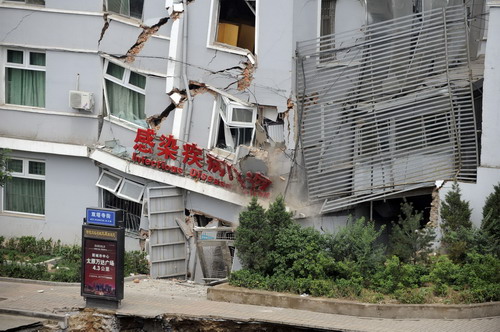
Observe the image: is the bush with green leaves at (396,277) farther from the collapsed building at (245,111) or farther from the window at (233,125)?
the window at (233,125)

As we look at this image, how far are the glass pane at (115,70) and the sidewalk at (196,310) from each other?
5433mm

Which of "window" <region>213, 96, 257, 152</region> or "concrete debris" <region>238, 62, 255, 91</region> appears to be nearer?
"concrete debris" <region>238, 62, 255, 91</region>

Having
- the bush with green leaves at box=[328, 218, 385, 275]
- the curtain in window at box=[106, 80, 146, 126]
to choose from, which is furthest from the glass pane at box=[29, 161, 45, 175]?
the bush with green leaves at box=[328, 218, 385, 275]

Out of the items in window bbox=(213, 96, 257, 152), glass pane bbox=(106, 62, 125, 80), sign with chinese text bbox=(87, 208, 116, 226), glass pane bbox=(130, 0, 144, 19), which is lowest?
sign with chinese text bbox=(87, 208, 116, 226)

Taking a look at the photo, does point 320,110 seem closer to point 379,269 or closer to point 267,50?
point 267,50

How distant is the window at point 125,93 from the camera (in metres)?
26.3

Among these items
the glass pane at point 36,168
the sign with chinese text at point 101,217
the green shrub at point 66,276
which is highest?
the glass pane at point 36,168

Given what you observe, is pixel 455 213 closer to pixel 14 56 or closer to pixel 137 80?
pixel 137 80

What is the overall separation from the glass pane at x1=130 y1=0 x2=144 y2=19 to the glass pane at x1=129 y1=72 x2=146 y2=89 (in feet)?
4.43

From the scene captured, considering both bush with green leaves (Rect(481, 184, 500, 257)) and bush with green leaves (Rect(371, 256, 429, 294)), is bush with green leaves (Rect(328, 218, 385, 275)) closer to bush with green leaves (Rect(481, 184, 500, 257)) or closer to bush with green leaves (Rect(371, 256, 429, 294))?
bush with green leaves (Rect(371, 256, 429, 294))

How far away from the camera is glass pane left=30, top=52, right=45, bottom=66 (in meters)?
26.9

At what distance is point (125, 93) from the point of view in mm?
26469

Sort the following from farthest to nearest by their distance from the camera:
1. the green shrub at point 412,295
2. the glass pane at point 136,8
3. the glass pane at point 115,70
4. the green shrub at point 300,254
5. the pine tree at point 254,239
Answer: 1. the glass pane at point 115,70
2. the glass pane at point 136,8
3. the pine tree at point 254,239
4. the green shrub at point 300,254
5. the green shrub at point 412,295

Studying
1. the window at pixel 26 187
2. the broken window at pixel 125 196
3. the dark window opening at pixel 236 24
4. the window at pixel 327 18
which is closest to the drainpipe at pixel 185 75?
the dark window opening at pixel 236 24
